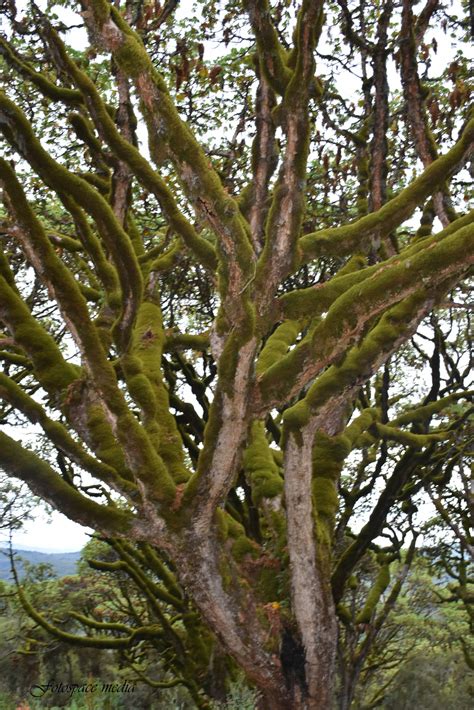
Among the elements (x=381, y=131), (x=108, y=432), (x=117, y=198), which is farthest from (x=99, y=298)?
(x=381, y=131)

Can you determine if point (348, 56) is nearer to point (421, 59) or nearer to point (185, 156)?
point (421, 59)

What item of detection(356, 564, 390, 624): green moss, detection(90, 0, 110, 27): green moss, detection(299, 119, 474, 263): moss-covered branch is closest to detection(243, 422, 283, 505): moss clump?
detection(299, 119, 474, 263): moss-covered branch

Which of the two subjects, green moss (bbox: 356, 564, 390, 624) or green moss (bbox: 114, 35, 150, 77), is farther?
green moss (bbox: 356, 564, 390, 624)

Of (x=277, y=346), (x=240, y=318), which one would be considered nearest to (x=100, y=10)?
(x=240, y=318)

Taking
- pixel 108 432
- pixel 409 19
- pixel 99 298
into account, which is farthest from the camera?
pixel 99 298

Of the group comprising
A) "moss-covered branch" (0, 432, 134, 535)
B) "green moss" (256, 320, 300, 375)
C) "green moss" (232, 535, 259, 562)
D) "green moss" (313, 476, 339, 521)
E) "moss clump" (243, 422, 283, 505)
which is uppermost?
"green moss" (256, 320, 300, 375)

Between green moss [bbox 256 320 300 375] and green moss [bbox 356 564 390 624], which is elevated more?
green moss [bbox 256 320 300 375]

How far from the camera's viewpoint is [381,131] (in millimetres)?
6355

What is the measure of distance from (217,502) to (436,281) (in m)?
2.59

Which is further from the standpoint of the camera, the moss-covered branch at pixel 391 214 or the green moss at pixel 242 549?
the green moss at pixel 242 549

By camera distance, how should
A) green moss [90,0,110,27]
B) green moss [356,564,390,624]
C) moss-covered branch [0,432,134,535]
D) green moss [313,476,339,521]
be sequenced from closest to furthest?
green moss [90,0,110,27]
moss-covered branch [0,432,134,535]
green moss [313,476,339,521]
green moss [356,564,390,624]

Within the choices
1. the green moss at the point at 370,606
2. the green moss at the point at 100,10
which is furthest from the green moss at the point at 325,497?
the green moss at the point at 100,10

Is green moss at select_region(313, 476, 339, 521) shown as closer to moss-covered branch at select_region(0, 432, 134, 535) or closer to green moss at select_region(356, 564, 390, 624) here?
moss-covered branch at select_region(0, 432, 134, 535)

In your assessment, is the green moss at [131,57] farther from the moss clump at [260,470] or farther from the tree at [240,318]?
the moss clump at [260,470]
